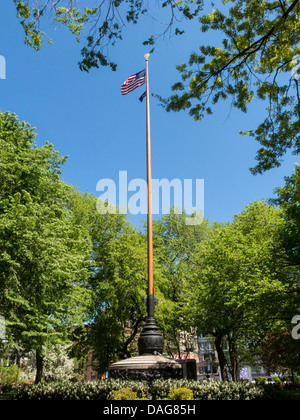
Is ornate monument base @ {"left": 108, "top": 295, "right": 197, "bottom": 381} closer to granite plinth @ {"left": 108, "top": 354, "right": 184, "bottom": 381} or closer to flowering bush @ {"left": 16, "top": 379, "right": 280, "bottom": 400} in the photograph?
granite plinth @ {"left": 108, "top": 354, "right": 184, "bottom": 381}

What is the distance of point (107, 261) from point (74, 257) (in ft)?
29.3

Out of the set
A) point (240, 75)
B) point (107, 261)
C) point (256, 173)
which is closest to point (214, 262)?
point (107, 261)

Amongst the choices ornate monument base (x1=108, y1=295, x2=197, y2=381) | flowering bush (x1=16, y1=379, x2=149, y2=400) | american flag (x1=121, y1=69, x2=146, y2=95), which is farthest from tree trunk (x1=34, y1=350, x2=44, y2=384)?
american flag (x1=121, y1=69, x2=146, y2=95)

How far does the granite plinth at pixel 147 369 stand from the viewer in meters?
11.3

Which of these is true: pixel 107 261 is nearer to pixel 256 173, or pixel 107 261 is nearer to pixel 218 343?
pixel 218 343

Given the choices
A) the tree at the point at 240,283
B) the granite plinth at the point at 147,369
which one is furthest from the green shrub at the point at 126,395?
the tree at the point at 240,283

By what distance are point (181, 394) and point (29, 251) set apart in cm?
989

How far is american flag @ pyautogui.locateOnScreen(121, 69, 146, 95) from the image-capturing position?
1789 centimetres

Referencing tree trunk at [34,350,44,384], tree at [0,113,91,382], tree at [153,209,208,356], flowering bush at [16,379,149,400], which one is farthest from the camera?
tree at [153,209,208,356]

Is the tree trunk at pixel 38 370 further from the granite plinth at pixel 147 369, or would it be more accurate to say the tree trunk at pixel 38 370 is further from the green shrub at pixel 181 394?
the green shrub at pixel 181 394

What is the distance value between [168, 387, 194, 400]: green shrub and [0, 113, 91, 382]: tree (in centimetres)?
831

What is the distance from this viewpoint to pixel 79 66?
22.7 feet

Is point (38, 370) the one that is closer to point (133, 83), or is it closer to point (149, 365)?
point (149, 365)

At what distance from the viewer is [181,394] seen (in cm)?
909
